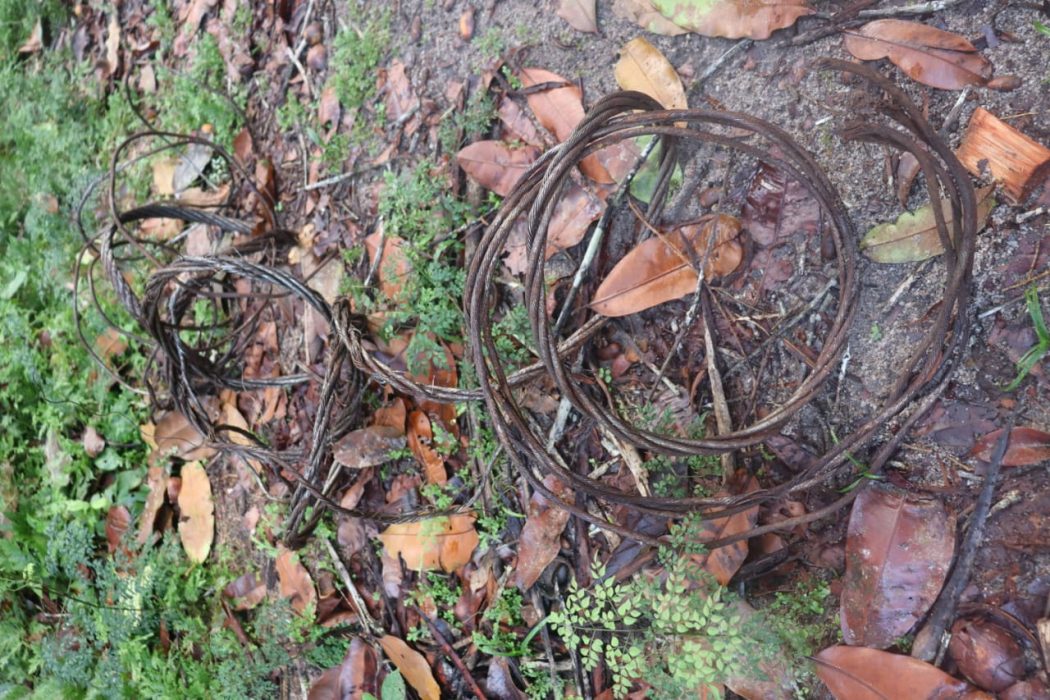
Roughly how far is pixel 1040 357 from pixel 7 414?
11.8 ft

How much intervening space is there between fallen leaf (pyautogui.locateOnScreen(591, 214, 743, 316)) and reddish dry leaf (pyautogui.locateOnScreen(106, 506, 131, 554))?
6.62 ft

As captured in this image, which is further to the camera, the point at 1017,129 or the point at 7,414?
the point at 7,414

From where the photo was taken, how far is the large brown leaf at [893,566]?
1549mm

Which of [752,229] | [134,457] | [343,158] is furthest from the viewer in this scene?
[134,457]

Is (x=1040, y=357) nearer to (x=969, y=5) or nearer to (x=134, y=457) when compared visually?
(x=969, y=5)

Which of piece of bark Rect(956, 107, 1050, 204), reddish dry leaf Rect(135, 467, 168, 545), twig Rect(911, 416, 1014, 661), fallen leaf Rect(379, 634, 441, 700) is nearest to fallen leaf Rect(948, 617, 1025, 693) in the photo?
twig Rect(911, 416, 1014, 661)

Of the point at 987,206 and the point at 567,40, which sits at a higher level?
the point at 567,40

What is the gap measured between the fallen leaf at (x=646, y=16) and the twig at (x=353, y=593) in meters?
1.72

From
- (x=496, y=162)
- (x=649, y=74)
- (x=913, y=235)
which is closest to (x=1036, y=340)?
(x=913, y=235)

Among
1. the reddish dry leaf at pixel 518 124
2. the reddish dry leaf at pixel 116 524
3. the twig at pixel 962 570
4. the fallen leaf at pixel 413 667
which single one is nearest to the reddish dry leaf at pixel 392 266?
the reddish dry leaf at pixel 518 124

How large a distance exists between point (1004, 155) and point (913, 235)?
0.24 m

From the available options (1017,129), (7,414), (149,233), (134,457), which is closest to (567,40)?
(1017,129)

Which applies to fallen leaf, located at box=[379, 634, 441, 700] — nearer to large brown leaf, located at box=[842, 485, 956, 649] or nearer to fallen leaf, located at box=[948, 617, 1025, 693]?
large brown leaf, located at box=[842, 485, 956, 649]

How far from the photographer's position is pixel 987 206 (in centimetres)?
158
